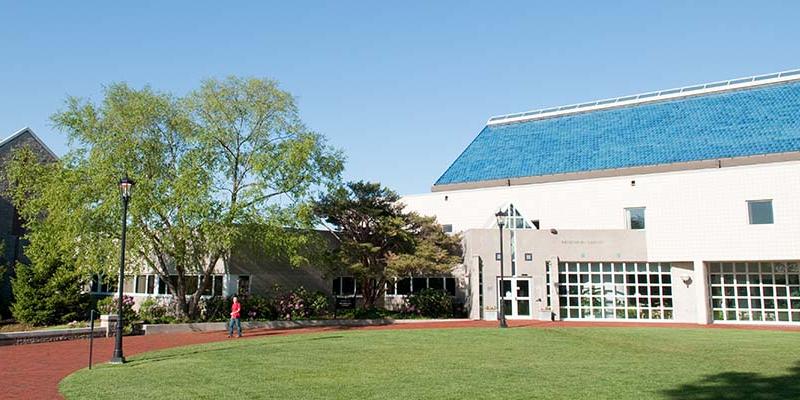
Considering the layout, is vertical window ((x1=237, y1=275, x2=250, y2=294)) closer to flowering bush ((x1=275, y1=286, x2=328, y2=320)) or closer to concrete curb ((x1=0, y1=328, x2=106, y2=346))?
flowering bush ((x1=275, y1=286, x2=328, y2=320))

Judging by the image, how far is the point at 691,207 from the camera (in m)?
31.5

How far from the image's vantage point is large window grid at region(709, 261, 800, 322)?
3030cm

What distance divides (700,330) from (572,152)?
1724 cm

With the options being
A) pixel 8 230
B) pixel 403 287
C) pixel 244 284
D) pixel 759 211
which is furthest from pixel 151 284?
pixel 759 211

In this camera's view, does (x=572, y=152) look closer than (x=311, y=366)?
No

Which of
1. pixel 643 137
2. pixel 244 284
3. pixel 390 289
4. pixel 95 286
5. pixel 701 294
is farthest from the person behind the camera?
pixel 643 137

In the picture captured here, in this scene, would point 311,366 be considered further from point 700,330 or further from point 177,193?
point 700,330

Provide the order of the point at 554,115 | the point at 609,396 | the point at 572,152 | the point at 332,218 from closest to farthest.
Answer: the point at 609,396 < the point at 332,218 < the point at 572,152 < the point at 554,115

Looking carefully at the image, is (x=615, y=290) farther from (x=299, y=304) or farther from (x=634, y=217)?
(x=299, y=304)

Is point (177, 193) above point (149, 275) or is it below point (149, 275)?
above

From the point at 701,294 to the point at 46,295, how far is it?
32.4 meters

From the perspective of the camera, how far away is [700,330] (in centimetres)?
2580

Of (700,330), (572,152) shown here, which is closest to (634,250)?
(700,330)

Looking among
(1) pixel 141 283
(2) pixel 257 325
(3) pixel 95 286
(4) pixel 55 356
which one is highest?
(1) pixel 141 283
